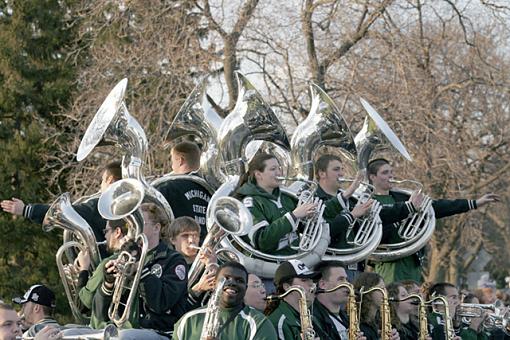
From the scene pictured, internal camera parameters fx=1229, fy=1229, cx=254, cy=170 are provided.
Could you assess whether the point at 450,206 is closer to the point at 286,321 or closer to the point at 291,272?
the point at 291,272

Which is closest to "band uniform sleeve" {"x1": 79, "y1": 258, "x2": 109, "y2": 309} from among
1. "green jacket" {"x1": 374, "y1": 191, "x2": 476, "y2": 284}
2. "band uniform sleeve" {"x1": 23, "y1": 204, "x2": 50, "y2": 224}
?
"band uniform sleeve" {"x1": 23, "y1": 204, "x2": 50, "y2": 224}

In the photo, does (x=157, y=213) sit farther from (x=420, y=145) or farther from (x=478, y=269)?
(x=478, y=269)

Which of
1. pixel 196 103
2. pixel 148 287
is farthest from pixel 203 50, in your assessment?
pixel 148 287

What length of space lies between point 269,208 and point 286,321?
164 cm

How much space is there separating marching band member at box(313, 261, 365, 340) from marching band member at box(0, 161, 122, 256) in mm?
1825

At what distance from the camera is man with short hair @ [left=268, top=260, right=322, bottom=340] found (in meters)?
8.39

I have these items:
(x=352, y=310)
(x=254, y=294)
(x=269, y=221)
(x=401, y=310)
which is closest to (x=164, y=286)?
(x=254, y=294)

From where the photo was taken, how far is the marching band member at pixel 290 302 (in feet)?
27.5

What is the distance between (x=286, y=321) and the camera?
27.7 feet

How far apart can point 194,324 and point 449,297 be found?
3832 millimetres

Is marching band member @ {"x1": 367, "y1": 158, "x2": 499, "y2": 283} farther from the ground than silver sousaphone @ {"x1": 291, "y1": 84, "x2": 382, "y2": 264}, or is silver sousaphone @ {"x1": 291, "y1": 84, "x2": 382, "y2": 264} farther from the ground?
silver sousaphone @ {"x1": 291, "y1": 84, "x2": 382, "y2": 264}

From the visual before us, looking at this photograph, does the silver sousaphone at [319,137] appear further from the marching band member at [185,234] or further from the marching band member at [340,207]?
the marching band member at [185,234]

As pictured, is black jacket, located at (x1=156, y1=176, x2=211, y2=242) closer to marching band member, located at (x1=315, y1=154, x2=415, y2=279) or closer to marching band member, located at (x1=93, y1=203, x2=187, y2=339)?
marching band member, located at (x1=315, y1=154, x2=415, y2=279)

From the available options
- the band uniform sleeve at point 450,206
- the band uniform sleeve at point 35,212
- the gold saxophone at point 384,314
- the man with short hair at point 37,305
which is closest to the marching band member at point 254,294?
the man with short hair at point 37,305
